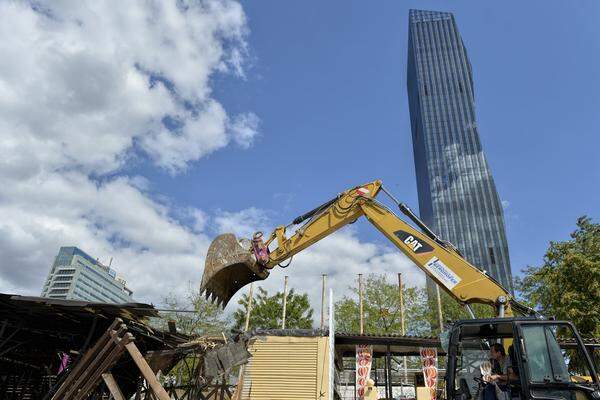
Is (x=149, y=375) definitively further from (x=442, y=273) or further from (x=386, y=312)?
(x=386, y=312)

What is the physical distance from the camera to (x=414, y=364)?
3362cm

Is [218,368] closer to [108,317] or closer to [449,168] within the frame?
[108,317]

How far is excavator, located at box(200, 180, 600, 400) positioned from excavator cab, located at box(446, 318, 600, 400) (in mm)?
10

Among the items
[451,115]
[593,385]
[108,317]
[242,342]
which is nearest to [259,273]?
[242,342]

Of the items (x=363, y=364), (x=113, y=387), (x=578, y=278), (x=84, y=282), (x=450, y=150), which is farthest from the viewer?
(x=84, y=282)

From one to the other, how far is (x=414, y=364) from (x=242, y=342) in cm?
2758

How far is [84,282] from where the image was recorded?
6604 inches

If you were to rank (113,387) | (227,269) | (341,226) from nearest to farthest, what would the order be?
1. (113,387)
2. (227,269)
3. (341,226)

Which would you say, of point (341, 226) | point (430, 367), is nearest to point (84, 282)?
point (430, 367)

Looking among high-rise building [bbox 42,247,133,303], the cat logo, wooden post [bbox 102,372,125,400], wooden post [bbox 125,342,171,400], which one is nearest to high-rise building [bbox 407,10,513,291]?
the cat logo

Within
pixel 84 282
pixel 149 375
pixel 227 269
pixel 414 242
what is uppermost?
pixel 84 282

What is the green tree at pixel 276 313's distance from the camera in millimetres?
30516

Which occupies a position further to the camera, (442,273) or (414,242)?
(414,242)

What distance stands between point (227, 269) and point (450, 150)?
123 metres
